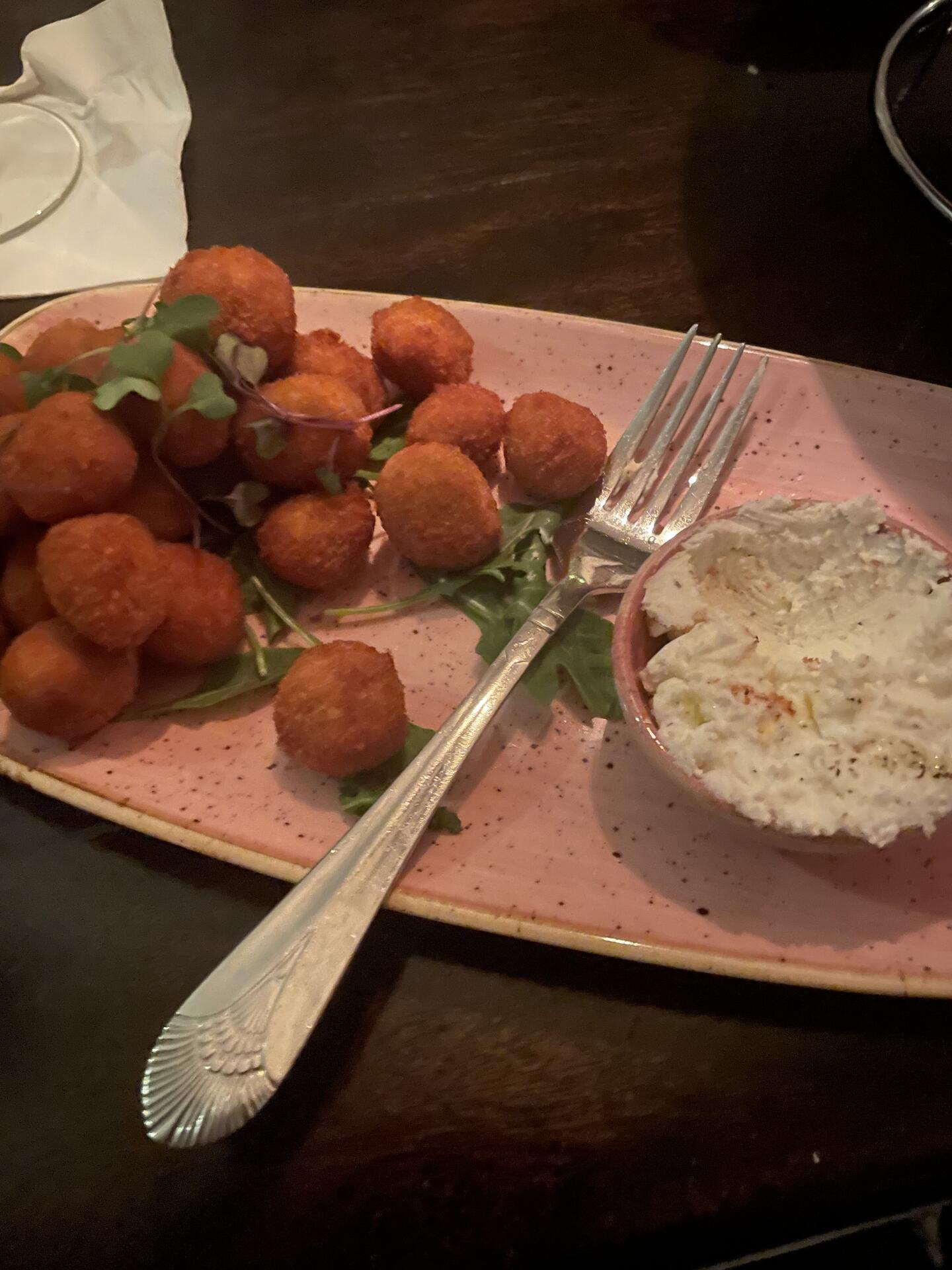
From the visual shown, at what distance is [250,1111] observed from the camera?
688 mm

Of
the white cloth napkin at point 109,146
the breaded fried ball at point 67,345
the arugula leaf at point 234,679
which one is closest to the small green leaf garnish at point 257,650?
the arugula leaf at point 234,679

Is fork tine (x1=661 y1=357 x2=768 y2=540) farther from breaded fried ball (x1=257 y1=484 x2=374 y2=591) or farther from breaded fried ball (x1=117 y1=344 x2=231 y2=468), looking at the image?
breaded fried ball (x1=117 y1=344 x2=231 y2=468)

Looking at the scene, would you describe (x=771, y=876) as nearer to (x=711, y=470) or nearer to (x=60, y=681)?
(x=711, y=470)

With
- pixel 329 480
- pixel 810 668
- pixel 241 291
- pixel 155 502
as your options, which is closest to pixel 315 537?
pixel 329 480

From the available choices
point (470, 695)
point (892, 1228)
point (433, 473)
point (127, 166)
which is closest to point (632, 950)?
point (470, 695)

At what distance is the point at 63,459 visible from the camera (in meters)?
0.86

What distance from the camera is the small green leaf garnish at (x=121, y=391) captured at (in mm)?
879

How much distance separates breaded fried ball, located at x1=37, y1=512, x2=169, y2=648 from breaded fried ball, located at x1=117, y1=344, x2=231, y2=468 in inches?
4.3

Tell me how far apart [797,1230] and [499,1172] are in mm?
254

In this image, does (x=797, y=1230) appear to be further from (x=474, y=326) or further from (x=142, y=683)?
(x=474, y=326)

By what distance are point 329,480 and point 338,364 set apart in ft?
0.60

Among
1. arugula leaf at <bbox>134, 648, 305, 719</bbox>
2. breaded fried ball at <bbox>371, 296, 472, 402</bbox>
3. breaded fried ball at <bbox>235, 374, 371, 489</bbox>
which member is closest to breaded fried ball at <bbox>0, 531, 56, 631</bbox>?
arugula leaf at <bbox>134, 648, 305, 719</bbox>

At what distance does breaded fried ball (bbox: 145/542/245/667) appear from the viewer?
937mm

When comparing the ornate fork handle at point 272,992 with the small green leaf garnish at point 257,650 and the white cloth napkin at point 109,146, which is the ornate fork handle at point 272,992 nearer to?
the small green leaf garnish at point 257,650
